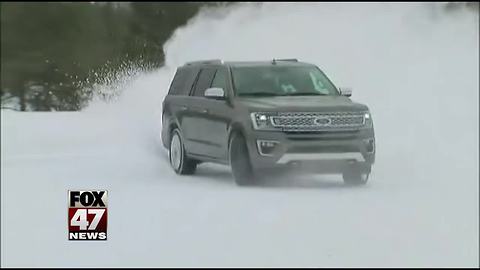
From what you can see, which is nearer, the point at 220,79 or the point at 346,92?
the point at 346,92

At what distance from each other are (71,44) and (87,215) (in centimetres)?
216

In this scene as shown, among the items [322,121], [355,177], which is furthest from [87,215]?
[355,177]

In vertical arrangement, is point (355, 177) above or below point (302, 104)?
below

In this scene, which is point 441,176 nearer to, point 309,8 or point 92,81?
point 92,81

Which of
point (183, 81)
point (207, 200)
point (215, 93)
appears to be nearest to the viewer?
point (215, 93)

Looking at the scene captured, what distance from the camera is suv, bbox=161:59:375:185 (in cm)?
562

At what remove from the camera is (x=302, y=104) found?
5668 millimetres

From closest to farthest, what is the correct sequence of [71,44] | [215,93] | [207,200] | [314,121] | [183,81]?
[314,121], [215,93], [207,200], [183,81], [71,44]

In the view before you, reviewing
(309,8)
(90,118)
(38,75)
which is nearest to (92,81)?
(90,118)

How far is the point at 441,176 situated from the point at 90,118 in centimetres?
317

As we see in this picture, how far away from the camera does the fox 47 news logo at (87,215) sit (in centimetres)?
523

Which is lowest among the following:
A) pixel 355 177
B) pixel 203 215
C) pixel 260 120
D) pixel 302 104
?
pixel 203 215

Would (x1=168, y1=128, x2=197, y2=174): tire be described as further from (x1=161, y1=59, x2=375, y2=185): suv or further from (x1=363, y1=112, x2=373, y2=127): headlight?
(x1=363, y1=112, x2=373, y2=127): headlight

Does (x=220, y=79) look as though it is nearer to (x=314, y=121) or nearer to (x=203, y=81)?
(x=203, y=81)
